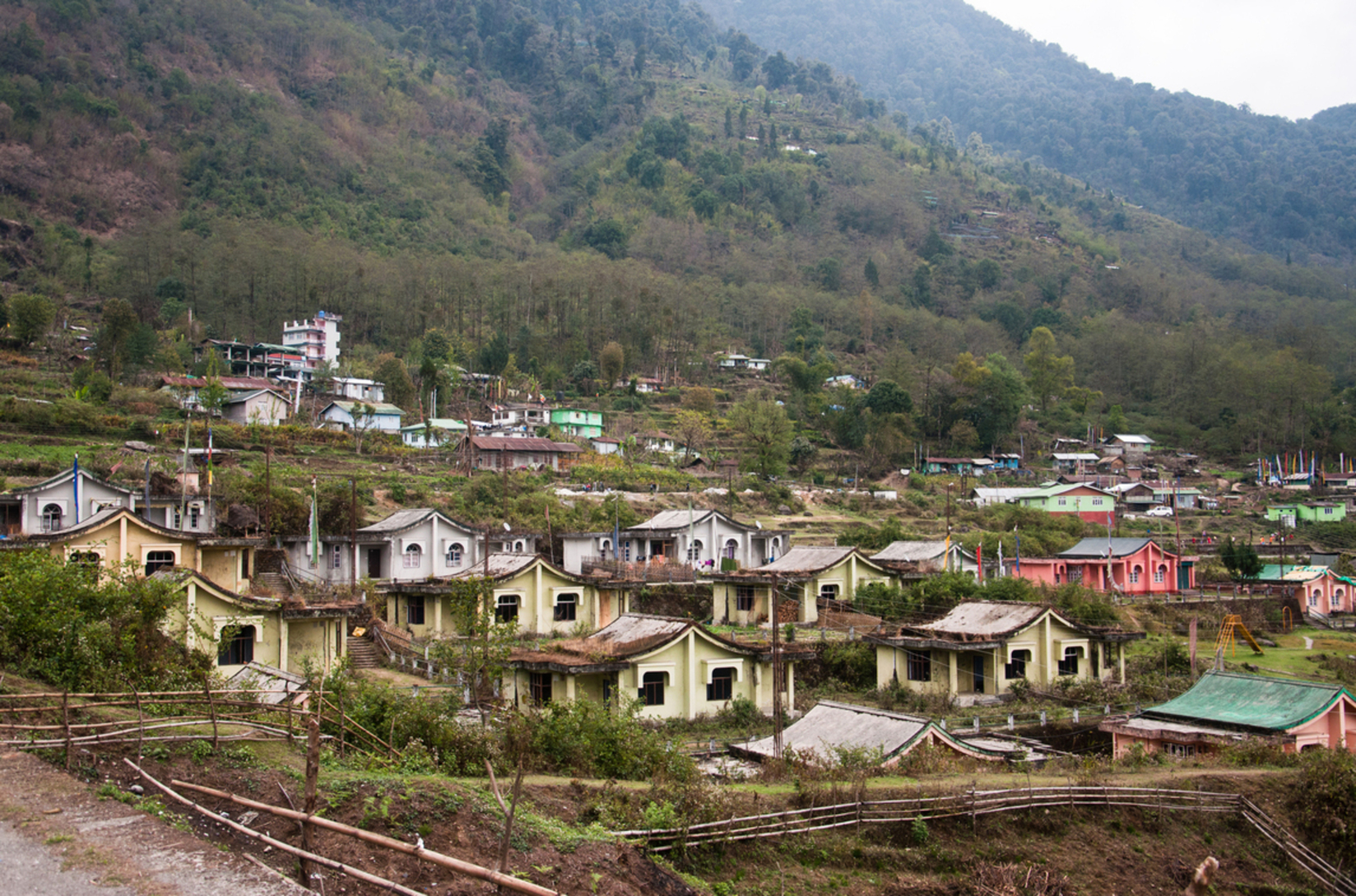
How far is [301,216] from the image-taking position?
104m

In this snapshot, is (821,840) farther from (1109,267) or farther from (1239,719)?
(1109,267)

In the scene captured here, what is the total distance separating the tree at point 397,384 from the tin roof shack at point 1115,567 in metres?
40.1

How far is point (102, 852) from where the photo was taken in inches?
295

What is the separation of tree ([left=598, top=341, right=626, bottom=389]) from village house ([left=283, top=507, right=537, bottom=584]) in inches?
1598

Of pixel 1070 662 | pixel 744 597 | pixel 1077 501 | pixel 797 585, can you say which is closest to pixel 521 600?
pixel 744 597

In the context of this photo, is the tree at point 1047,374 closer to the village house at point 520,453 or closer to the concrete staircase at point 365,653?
the village house at point 520,453

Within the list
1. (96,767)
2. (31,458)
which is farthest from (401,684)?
(31,458)

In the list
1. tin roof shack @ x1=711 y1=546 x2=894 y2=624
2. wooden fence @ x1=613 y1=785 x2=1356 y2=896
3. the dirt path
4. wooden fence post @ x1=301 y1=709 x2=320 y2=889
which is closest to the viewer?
the dirt path

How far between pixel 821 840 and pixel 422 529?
25037 millimetres

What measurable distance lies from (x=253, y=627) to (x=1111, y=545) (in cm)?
3541

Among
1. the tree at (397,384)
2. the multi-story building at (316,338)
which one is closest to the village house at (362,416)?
the tree at (397,384)

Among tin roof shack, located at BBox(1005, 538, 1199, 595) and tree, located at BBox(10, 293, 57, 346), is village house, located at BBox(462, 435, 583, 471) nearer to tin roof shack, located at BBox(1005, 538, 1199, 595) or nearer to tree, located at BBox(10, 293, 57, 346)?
tin roof shack, located at BBox(1005, 538, 1199, 595)

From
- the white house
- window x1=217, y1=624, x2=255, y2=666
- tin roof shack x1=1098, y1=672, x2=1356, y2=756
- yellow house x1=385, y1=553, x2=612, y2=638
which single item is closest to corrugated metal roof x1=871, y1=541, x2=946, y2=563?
yellow house x1=385, y1=553, x2=612, y2=638

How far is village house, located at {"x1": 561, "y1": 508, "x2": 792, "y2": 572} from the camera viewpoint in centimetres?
3822
